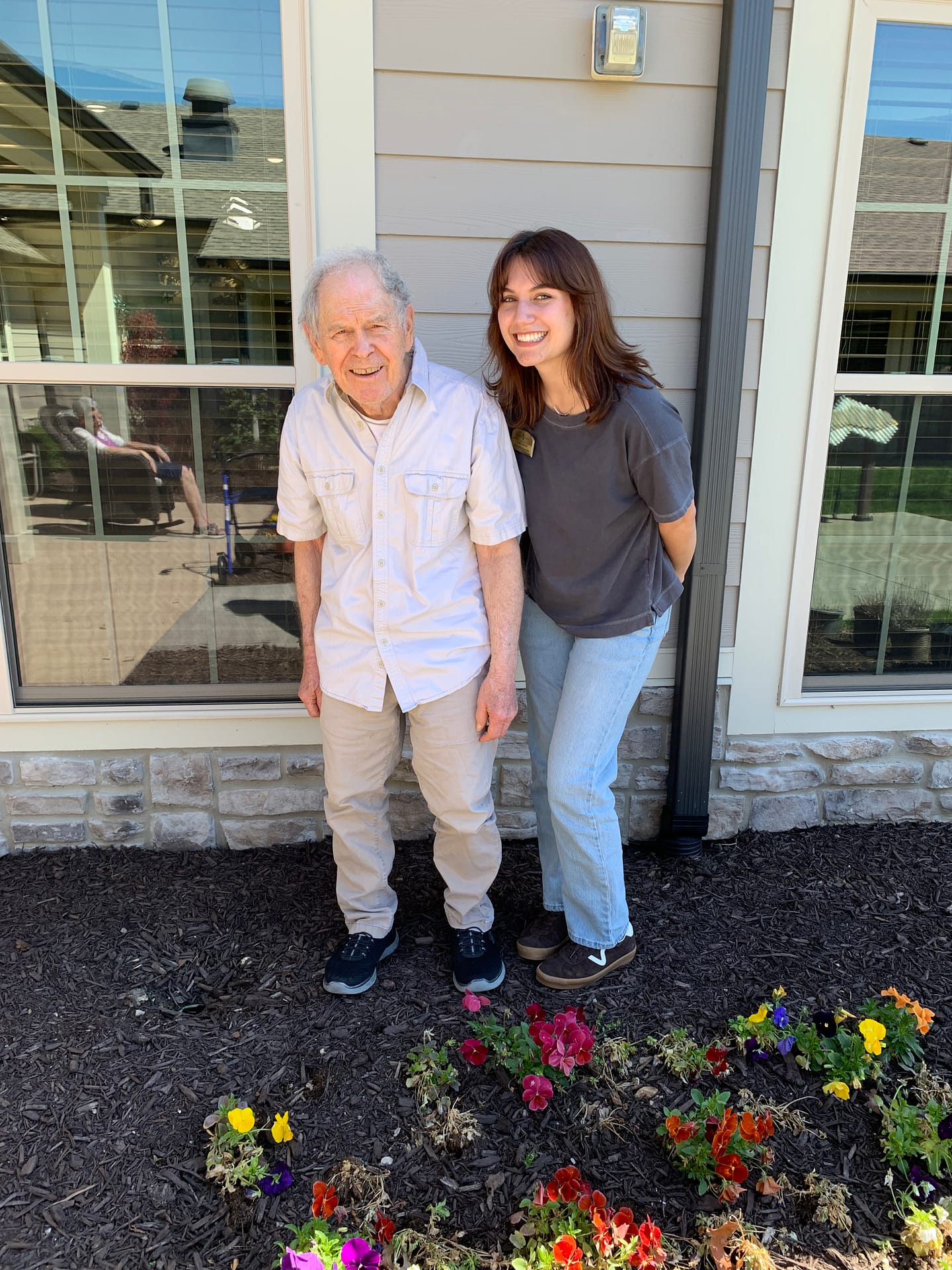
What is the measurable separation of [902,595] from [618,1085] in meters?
1.92

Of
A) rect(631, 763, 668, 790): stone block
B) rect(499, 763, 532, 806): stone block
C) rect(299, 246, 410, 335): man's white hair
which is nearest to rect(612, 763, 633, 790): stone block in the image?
rect(631, 763, 668, 790): stone block

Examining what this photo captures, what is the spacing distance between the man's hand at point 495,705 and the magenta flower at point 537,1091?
0.73 meters

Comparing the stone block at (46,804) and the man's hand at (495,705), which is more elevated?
the man's hand at (495,705)

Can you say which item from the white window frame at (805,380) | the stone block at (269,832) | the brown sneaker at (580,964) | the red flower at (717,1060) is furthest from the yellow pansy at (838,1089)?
the stone block at (269,832)

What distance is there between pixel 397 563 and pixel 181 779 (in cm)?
122

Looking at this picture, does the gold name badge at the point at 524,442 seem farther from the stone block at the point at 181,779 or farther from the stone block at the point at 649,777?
the stone block at the point at 181,779

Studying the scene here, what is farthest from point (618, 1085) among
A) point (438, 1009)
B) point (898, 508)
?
point (898, 508)

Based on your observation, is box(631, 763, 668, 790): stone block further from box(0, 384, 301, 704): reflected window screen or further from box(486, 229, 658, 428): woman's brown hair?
box(486, 229, 658, 428): woman's brown hair

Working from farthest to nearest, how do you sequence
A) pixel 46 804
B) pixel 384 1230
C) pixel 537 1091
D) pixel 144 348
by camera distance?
pixel 46 804 < pixel 144 348 < pixel 537 1091 < pixel 384 1230

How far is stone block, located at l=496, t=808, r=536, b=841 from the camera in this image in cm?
286

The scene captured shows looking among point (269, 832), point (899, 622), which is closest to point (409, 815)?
point (269, 832)

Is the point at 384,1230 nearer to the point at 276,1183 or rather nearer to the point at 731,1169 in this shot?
the point at 276,1183

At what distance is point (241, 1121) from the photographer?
67.7 inches

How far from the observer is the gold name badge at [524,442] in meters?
2.07
